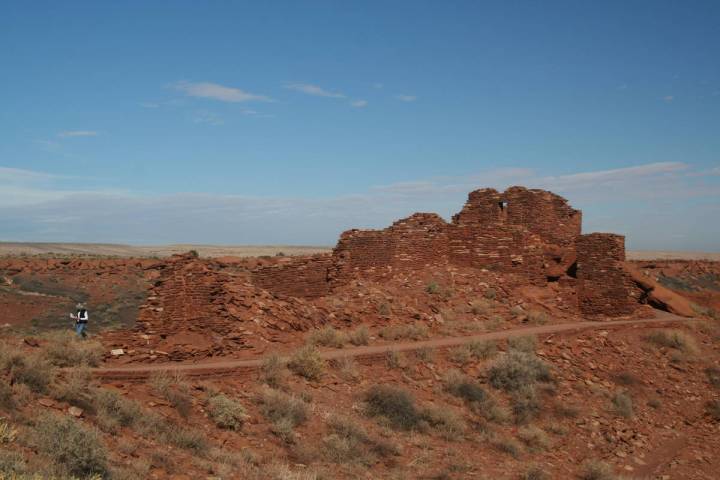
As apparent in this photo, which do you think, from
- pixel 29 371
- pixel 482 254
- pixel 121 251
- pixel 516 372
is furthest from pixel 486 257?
pixel 121 251

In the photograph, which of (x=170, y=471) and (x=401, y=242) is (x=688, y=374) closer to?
(x=401, y=242)

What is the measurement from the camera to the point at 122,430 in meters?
7.76

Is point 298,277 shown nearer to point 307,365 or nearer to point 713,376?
point 307,365

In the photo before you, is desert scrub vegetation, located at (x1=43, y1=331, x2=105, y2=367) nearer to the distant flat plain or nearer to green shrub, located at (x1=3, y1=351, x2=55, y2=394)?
green shrub, located at (x1=3, y1=351, x2=55, y2=394)

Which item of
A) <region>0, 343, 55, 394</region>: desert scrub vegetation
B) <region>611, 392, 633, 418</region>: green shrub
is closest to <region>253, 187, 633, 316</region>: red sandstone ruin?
<region>611, 392, 633, 418</region>: green shrub

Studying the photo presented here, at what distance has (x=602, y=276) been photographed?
20359 millimetres

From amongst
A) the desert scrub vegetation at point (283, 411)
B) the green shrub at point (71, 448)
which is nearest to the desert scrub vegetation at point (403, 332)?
the desert scrub vegetation at point (283, 411)

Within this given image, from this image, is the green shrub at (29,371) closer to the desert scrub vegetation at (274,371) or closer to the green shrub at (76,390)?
the green shrub at (76,390)

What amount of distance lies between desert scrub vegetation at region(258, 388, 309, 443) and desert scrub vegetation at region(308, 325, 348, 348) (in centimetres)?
372

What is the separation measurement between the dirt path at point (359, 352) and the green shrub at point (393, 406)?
59.5 inches

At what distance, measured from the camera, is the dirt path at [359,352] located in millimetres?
9789

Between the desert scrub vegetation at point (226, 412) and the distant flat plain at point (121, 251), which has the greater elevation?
the distant flat plain at point (121, 251)

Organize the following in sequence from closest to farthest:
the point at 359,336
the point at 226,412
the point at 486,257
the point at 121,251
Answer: the point at 226,412, the point at 359,336, the point at 486,257, the point at 121,251

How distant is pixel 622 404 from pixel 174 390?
9554mm
